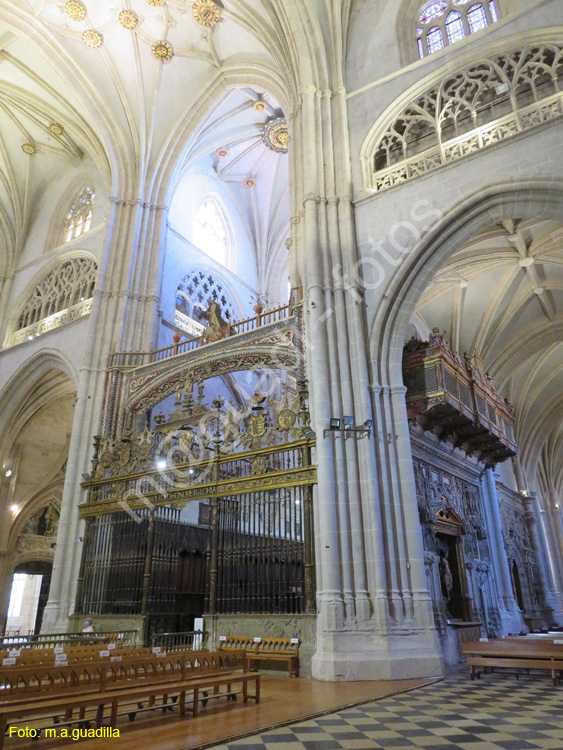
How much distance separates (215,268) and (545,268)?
1157 cm

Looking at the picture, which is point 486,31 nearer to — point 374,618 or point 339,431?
point 339,431

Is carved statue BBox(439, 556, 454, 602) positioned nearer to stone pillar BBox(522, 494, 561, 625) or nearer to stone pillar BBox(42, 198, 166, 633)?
stone pillar BBox(42, 198, 166, 633)

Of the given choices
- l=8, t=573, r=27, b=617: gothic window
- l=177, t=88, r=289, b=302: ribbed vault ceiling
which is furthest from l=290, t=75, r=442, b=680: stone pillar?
l=8, t=573, r=27, b=617: gothic window

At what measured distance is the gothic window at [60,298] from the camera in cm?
1877

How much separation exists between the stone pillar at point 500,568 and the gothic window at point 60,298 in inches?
547

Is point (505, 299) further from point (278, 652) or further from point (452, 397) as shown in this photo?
point (278, 652)

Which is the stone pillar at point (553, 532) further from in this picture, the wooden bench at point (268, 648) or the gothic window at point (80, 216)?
the gothic window at point (80, 216)

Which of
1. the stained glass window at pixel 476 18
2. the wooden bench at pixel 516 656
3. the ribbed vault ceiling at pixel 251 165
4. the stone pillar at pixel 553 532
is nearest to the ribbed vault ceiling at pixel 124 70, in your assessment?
the ribbed vault ceiling at pixel 251 165

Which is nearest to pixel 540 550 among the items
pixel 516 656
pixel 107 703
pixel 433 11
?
pixel 516 656

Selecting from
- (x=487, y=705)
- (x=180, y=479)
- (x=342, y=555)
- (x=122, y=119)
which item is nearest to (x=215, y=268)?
(x=122, y=119)

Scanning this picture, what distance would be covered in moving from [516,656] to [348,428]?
4.19 m

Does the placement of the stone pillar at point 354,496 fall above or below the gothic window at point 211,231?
below

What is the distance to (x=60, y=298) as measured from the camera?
19.8 metres

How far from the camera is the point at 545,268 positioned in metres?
17.1
